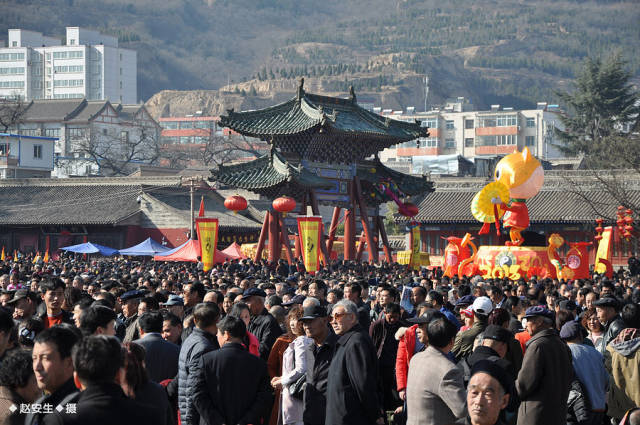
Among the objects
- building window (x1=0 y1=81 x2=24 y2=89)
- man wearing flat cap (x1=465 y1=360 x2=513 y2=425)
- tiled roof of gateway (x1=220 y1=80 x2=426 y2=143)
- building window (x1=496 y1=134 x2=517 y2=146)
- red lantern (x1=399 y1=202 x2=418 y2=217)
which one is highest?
building window (x1=0 y1=81 x2=24 y2=89)

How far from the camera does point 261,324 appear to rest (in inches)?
385

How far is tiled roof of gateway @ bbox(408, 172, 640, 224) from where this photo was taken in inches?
1642

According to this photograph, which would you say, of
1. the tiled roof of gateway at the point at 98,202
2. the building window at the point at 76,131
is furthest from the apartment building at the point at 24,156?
the building window at the point at 76,131

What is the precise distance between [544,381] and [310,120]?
24693mm

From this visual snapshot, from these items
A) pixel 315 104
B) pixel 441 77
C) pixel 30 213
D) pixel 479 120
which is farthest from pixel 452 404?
pixel 441 77

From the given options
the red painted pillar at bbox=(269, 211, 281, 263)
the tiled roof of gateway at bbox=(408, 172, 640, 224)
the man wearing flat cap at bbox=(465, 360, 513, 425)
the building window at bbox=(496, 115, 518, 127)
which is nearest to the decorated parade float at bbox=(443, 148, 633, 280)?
the red painted pillar at bbox=(269, 211, 281, 263)

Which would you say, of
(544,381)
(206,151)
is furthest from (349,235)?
(206,151)

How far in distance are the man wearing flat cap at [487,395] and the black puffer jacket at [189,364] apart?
2501mm

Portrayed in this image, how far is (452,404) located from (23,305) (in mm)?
5114

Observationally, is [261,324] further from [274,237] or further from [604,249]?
[274,237]

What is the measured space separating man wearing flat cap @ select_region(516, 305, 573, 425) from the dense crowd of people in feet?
0.03

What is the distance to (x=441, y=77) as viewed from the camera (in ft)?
488

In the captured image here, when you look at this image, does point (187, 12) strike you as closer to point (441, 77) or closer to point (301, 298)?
point (441, 77)

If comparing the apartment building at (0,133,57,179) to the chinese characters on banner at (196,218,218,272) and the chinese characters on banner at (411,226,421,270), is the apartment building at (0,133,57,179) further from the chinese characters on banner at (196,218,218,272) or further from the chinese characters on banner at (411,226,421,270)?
the chinese characters on banner at (196,218,218,272)
